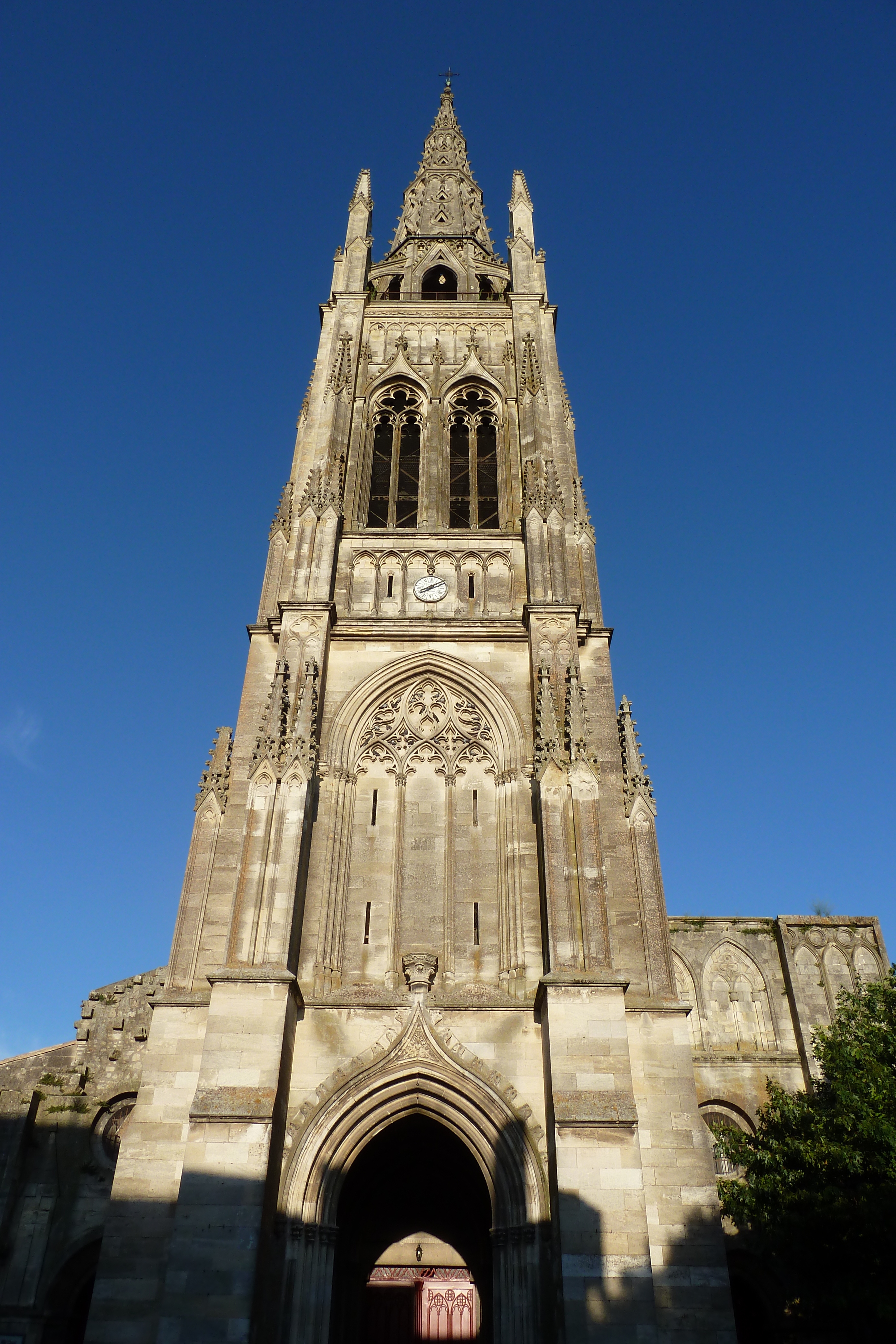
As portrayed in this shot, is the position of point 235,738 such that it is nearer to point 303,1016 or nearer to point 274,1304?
point 303,1016

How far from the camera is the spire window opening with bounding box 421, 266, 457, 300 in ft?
92.8

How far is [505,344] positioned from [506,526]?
6097 mm

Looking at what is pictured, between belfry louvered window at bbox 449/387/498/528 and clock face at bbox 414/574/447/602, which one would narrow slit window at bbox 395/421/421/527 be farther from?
clock face at bbox 414/574/447/602

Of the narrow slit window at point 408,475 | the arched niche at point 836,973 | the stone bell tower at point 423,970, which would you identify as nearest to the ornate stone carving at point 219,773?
the stone bell tower at point 423,970

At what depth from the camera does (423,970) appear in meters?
14.2

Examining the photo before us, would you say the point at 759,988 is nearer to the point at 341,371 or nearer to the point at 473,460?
the point at 473,460

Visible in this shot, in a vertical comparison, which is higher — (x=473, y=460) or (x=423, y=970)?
(x=473, y=460)

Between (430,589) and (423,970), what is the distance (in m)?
7.49

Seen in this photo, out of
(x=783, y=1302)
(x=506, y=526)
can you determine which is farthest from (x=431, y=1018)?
(x=506, y=526)

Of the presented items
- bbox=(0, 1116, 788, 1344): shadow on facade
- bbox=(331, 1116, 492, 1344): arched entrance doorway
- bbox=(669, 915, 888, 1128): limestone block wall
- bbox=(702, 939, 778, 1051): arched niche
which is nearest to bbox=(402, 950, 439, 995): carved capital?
bbox=(0, 1116, 788, 1344): shadow on facade

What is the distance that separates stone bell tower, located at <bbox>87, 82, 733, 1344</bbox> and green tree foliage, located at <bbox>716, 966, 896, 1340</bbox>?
169cm

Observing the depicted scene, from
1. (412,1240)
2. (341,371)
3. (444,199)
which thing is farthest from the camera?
(444,199)

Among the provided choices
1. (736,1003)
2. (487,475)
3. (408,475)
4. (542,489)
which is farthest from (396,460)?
(736,1003)

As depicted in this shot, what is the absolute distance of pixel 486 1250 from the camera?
15.0 meters
